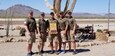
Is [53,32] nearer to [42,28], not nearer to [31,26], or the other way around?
[42,28]

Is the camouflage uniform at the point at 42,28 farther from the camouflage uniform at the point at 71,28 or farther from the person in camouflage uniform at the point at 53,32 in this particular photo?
the camouflage uniform at the point at 71,28

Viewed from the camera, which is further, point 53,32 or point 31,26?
point 53,32

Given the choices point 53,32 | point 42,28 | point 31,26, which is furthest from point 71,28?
point 31,26

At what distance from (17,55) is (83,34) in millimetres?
10800

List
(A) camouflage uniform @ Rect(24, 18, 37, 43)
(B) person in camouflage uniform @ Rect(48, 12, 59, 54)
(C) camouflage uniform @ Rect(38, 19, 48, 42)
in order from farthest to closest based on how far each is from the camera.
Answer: (B) person in camouflage uniform @ Rect(48, 12, 59, 54) → (C) camouflage uniform @ Rect(38, 19, 48, 42) → (A) camouflage uniform @ Rect(24, 18, 37, 43)

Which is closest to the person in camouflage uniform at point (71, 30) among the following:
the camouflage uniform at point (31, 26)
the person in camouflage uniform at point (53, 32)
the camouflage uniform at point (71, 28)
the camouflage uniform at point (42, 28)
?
the camouflage uniform at point (71, 28)

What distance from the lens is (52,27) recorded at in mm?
15883

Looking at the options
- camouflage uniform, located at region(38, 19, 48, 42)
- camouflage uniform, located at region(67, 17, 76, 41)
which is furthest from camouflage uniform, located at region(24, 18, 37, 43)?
camouflage uniform, located at region(67, 17, 76, 41)

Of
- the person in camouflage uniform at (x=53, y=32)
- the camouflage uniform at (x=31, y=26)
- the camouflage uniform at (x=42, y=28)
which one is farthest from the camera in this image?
the person in camouflage uniform at (x=53, y=32)

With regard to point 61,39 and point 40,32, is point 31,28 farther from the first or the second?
point 61,39

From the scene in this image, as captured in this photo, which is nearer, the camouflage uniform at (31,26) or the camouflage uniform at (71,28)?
the camouflage uniform at (31,26)

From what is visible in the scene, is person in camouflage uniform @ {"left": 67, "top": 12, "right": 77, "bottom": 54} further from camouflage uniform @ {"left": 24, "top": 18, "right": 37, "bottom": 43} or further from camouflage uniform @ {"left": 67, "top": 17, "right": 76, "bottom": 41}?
camouflage uniform @ {"left": 24, "top": 18, "right": 37, "bottom": 43}

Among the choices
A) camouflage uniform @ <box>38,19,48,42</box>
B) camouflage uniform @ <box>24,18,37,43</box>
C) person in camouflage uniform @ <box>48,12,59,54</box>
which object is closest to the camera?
camouflage uniform @ <box>24,18,37,43</box>

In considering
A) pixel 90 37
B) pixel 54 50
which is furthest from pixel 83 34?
pixel 54 50
